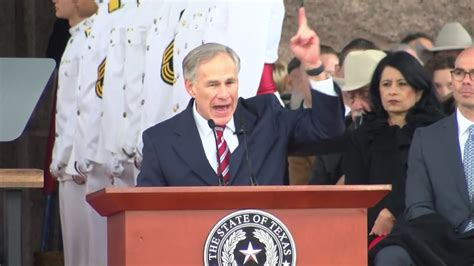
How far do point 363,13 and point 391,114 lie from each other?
154 centimetres

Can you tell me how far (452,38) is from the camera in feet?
28.7

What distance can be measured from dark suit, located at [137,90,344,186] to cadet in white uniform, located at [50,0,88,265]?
7.99 ft

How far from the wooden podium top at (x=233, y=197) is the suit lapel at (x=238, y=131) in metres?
0.77

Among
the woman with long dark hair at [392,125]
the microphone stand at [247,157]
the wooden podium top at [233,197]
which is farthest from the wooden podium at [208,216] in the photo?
the woman with long dark hair at [392,125]

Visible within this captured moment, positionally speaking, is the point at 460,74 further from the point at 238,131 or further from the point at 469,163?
the point at 238,131

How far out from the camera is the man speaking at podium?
253 inches

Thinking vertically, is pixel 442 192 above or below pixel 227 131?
below

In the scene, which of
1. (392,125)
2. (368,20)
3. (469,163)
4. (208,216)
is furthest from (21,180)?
(368,20)

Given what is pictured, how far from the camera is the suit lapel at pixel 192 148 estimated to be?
21.2 ft

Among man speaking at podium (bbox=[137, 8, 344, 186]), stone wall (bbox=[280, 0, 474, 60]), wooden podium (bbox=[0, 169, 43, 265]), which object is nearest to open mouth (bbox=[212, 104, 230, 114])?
man speaking at podium (bbox=[137, 8, 344, 186])

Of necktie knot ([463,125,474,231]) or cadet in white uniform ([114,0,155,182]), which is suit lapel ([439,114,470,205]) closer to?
necktie knot ([463,125,474,231])

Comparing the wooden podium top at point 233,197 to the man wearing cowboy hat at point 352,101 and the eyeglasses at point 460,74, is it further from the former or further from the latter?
the man wearing cowboy hat at point 352,101

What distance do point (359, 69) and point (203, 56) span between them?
75.5 inches

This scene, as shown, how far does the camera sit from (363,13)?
912cm
